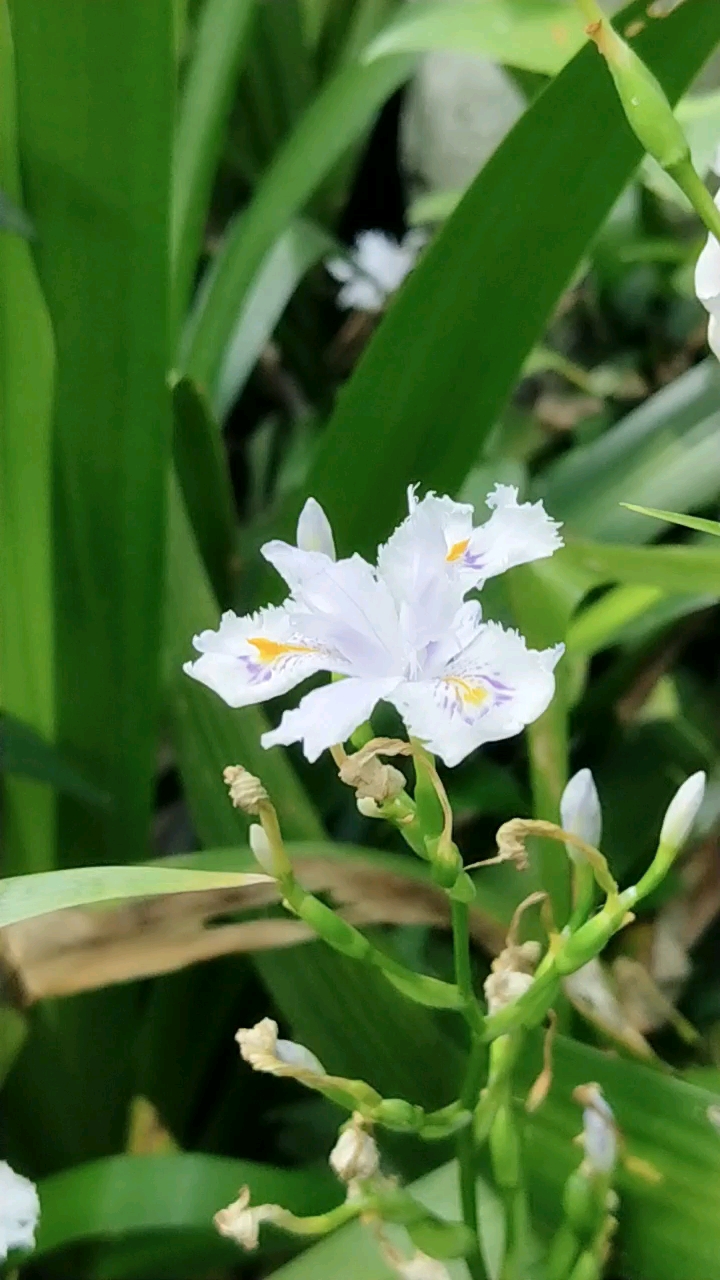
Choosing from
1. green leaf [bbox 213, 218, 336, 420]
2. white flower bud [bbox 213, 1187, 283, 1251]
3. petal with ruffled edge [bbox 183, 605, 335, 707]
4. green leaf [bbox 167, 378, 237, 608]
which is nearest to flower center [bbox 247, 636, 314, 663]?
petal with ruffled edge [bbox 183, 605, 335, 707]

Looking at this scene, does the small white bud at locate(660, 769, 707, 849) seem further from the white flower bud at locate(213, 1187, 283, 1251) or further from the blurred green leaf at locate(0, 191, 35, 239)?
the blurred green leaf at locate(0, 191, 35, 239)

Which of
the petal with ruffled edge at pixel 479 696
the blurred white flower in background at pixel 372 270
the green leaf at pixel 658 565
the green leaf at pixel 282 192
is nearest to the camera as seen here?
the petal with ruffled edge at pixel 479 696

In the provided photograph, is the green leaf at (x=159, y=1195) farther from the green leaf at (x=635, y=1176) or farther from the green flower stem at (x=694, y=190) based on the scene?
the green flower stem at (x=694, y=190)

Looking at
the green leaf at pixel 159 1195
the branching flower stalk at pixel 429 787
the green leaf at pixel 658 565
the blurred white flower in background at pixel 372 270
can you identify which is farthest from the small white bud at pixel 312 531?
the blurred white flower in background at pixel 372 270

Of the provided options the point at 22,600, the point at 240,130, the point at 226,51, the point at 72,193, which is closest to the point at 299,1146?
the point at 22,600

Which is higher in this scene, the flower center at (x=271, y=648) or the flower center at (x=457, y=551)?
the flower center at (x=457, y=551)

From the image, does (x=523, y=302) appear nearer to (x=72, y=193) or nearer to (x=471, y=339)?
(x=471, y=339)

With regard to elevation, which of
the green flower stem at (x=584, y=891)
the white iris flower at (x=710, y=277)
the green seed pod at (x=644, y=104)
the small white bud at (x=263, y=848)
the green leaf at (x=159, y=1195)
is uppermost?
the green seed pod at (x=644, y=104)

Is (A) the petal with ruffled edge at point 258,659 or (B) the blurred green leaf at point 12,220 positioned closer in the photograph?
(A) the petal with ruffled edge at point 258,659

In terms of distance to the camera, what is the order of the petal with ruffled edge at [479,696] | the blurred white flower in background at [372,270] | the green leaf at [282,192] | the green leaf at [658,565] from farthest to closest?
the blurred white flower in background at [372,270] → the green leaf at [282,192] → the green leaf at [658,565] → the petal with ruffled edge at [479,696]
